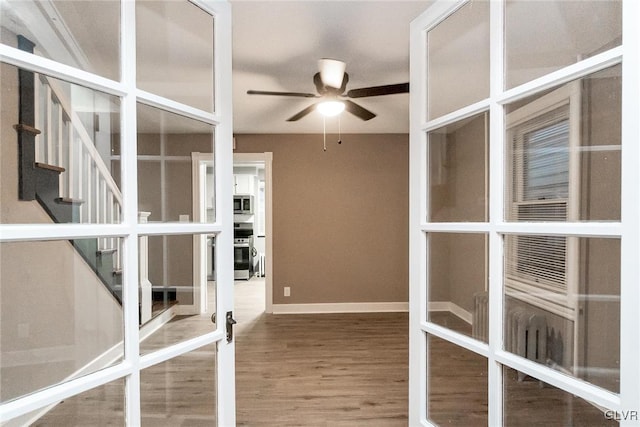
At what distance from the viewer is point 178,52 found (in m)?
1.38

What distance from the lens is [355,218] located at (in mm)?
4887

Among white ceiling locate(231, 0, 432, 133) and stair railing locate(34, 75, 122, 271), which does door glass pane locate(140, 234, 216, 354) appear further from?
white ceiling locate(231, 0, 432, 133)

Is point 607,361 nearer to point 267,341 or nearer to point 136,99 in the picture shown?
point 136,99

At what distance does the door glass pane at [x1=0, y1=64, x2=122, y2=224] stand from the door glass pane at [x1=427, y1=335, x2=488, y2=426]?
1330mm

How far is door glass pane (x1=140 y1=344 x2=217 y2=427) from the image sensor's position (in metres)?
1.26

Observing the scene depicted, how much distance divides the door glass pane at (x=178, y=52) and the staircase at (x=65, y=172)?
27 cm

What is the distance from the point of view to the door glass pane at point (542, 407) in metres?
0.94

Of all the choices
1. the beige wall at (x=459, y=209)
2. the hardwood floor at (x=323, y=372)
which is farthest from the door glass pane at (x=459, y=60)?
the hardwood floor at (x=323, y=372)

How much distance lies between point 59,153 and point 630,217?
1587mm

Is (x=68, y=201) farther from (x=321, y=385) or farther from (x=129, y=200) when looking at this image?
(x=321, y=385)

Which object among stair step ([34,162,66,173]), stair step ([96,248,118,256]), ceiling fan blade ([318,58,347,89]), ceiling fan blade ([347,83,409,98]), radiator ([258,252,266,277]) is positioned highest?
ceiling fan blade ([318,58,347,89])

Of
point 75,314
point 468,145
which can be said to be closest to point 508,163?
point 468,145

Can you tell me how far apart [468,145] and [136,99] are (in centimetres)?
119

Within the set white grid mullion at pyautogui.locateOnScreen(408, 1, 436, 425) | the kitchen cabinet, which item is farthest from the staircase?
the kitchen cabinet
